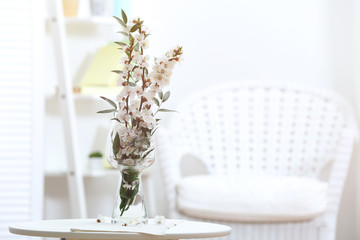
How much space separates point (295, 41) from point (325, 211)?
113 cm

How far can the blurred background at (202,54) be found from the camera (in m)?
3.18

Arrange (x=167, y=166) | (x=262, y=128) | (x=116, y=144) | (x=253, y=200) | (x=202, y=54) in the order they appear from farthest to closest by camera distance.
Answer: (x=202, y=54) < (x=262, y=128) < (x=167, y=166) < (x=253, y=200) < (x=116, y=144)

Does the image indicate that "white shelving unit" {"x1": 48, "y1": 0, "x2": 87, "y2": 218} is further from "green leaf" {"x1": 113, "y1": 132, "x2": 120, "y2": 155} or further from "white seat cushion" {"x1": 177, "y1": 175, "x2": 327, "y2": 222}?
"green leaf" {"x1": 113, "y1": 132, "x2": 120, "y2": 155}

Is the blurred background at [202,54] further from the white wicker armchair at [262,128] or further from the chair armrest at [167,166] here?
the chair armrest at [167,166]

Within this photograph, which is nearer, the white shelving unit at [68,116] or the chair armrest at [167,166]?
the chair armrest at [167,166]

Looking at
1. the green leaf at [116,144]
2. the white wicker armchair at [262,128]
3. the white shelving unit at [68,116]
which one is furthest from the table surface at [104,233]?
the white wicker armchair at [262,128]

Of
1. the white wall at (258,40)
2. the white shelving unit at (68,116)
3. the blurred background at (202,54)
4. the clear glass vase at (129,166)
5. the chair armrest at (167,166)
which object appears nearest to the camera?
the clear glass vase at (129,166)

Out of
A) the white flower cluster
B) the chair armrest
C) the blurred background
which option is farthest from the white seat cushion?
the white flower cluster

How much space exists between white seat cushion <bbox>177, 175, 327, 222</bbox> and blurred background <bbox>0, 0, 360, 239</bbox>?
27.1 inches

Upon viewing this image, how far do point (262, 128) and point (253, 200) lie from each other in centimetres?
71

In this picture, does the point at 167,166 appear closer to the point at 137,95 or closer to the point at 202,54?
the point at 202,54

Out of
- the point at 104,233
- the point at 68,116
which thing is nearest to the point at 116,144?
the point at 104,233

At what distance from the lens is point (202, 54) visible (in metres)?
3.30

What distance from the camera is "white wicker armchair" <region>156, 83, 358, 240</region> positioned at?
2977mm
